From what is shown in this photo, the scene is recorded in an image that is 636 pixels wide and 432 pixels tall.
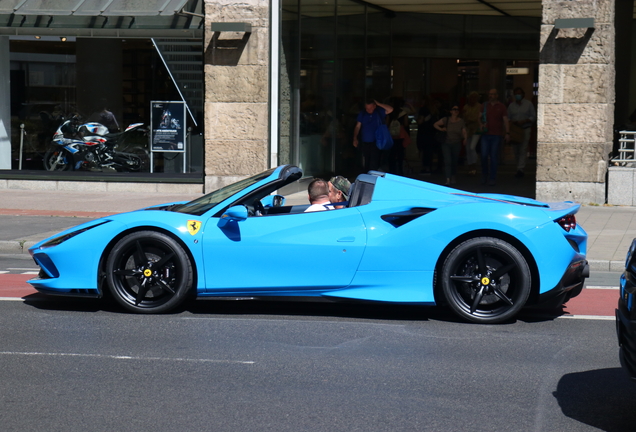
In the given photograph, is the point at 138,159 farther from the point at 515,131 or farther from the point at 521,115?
the point at 521,115

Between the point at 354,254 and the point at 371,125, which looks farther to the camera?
the point at 371,125

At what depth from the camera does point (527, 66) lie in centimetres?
2428

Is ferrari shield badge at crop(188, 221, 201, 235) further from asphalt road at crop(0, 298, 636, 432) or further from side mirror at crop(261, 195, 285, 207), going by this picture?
side mirror at crop(261, 195, 285, 207)

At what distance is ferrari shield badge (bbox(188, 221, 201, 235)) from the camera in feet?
21.2

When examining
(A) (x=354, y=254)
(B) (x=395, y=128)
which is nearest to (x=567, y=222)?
(A) (x=354, y=254)

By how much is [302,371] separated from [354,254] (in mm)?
1395

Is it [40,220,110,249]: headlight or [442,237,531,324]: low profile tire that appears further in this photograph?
[40,220,110,249]: headlight

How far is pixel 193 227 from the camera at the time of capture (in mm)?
6480

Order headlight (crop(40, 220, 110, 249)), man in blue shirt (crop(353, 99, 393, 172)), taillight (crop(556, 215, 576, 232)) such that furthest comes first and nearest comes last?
man in blue shirt (crop(353, 99, 393, 172)), headlight (crop(40, 220, 110, 249)), taillight (crop(556, 215, 576, 232))

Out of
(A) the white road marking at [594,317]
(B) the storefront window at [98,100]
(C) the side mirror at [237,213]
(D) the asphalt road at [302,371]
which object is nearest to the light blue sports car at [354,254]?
(C) the side mirror at [237,213]

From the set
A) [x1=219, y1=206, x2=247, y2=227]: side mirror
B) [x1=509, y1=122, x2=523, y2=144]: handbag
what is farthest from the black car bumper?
[x1=509, y1=122, x2=523, y2=144]: handbag

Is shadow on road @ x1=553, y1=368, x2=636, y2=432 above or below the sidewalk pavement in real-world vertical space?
below

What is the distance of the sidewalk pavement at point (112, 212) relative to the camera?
32.0ft

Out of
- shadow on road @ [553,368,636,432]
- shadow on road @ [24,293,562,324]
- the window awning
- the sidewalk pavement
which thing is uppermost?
the window awning
